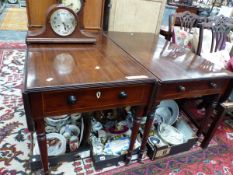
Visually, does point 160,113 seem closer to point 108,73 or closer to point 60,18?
point 108,73

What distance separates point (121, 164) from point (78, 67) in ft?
2.53

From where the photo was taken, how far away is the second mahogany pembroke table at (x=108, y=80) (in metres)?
0.80

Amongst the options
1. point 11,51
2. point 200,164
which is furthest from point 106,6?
point 11,51

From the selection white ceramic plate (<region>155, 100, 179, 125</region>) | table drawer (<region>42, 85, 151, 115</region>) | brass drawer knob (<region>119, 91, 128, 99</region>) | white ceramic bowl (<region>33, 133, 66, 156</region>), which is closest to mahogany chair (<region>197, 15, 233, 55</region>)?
white ceramic plate (<region>155, 100, 179, 125</region>)

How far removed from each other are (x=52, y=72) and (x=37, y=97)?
149mm

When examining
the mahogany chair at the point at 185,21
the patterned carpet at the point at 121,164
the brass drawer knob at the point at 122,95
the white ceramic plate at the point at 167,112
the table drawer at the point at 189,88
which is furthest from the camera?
the mahogany chair at the point at 185,21

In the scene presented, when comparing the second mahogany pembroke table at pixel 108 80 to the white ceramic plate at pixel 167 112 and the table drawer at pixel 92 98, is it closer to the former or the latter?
the table drawer at pixel 92 98

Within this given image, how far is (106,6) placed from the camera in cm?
165

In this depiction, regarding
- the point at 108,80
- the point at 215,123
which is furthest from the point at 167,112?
the point at 108,80

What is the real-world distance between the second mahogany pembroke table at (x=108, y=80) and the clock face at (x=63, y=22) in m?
0.09

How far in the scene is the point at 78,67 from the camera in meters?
0.94

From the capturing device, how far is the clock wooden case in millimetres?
1111

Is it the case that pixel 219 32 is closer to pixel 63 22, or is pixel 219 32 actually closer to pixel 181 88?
pixel 181 88

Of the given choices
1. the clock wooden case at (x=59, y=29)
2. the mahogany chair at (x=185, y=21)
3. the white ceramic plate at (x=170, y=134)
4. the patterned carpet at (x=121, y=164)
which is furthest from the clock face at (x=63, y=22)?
the mahogany chair at (x=185, y=21)
